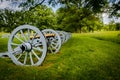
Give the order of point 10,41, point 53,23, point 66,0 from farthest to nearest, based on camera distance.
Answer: point 53,23 < point 66,0 < point 10,41

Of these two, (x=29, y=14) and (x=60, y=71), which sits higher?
(x=29, y=14)

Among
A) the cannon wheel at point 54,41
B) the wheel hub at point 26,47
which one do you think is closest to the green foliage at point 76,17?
the cannon wheel at point 54,41

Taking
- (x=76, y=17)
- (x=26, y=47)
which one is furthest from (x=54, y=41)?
(x=76, y=17)

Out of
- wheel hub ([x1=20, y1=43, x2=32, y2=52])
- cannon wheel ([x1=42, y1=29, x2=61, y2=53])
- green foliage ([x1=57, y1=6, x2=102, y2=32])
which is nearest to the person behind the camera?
wheel hub ([x1=20, y1=43, x2=32, y2=52])

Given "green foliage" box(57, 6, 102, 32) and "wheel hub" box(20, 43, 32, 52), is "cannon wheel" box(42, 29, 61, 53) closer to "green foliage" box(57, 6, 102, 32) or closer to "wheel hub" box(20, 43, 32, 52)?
"green foliage" box(57, 6, 102, 32)

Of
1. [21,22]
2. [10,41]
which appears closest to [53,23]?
[21,22]

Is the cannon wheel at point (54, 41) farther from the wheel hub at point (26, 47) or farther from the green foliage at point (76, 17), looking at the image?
the wheel hub at point (26, 47)

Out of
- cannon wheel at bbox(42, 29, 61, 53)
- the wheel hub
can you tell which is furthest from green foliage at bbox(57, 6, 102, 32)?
the wheel hub

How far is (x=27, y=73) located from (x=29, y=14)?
6.19 m

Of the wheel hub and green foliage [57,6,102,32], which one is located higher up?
green foliage [57,6,102,32]

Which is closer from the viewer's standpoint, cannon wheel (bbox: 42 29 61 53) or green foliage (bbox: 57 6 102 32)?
cannon wheel (bbox: 42 29 61 53)

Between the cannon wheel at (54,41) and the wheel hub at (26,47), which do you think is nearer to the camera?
the wheel hub at (26,47)

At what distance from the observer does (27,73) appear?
7004mm

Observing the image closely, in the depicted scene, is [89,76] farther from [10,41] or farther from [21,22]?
[21,22]
